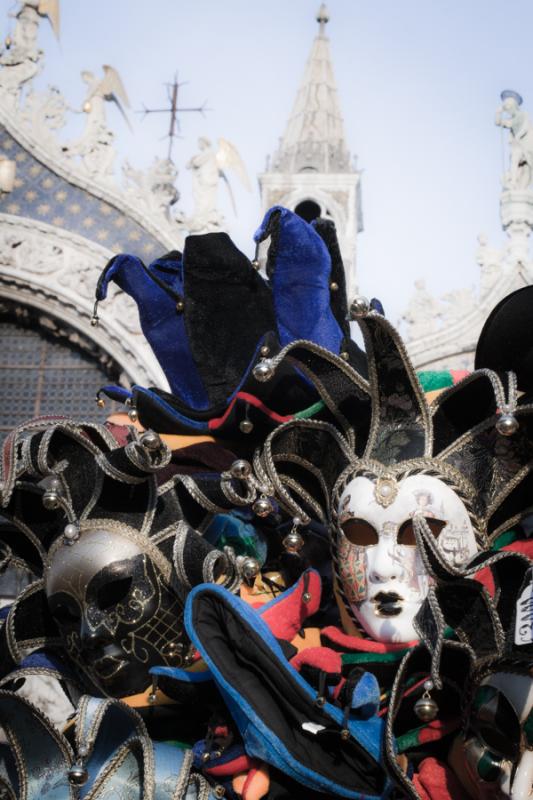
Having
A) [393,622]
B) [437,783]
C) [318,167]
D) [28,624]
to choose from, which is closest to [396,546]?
[393,622]

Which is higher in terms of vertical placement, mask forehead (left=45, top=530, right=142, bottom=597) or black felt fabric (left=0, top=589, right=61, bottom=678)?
mask forehead (left=45, top=530, right=142, bottom=597)

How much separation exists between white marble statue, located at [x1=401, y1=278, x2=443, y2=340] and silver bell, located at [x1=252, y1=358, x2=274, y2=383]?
5.27m

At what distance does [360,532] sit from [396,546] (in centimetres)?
11

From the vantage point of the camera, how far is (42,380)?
8.55 metres

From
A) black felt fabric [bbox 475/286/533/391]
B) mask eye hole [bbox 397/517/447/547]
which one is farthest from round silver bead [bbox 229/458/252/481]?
black felt fabric [bbox 475/286/533/391]

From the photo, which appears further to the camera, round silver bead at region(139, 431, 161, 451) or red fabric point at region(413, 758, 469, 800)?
round silver bead at region(139, 431, 161, 451)

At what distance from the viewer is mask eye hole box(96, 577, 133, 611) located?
323 cm

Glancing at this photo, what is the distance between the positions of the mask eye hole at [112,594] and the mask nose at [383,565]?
2.09 feet

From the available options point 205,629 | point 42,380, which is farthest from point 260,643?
point 42,380

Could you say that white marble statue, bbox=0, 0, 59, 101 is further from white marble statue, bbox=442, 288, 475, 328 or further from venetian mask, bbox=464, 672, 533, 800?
venetian mask, bbox=464, 672, 533, 800

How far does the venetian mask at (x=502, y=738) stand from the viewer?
8.57 feet

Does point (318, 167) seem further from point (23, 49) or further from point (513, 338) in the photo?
point (513, 338)

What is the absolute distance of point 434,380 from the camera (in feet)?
11.5

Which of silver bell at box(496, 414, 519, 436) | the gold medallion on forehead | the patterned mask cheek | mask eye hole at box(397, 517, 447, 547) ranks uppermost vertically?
silver bell at box(496, 414, 519, 436)
